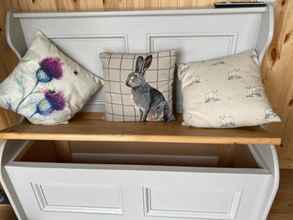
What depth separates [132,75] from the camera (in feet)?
4.04

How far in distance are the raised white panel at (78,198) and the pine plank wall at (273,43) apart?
59 cm

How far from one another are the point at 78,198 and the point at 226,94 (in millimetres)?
796

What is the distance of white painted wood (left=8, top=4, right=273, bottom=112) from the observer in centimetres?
122

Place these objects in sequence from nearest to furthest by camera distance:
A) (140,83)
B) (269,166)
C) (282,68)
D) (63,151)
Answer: (269,166)
(140,83)
(282,68)
(63,151)

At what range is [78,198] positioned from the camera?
1.19 meters

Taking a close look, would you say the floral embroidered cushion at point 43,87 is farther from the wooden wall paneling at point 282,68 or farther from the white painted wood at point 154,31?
the wooden wall paneling at point 282,68

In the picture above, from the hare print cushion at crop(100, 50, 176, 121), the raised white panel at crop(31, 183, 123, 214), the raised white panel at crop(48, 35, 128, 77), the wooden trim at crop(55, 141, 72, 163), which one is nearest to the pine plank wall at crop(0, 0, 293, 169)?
the raised white panel at crop(48, 35, 128, 77)

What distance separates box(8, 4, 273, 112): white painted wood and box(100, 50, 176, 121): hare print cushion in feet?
0.32

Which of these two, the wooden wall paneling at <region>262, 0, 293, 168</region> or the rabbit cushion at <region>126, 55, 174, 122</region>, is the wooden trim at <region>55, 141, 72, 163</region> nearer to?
the rabbit cushion at <region>126, 55, 174, 122</region>

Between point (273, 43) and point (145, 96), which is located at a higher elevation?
point (273, 43)

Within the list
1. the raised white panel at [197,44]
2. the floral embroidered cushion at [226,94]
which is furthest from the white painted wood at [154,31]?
the floral embroidered cushion at [226,94]

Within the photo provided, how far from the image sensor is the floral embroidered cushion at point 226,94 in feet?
3.49

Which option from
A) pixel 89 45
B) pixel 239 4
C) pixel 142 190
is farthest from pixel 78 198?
pixel 239 4

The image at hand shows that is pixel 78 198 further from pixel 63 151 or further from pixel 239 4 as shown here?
pixel 239 4
